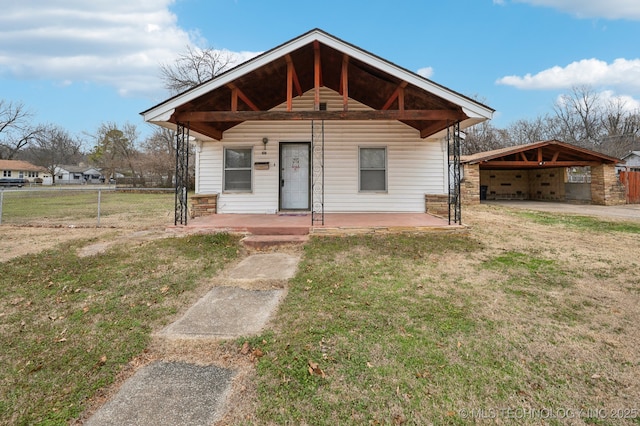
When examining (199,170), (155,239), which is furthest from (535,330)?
(199,170)

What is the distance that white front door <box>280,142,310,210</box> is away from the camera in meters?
8.42

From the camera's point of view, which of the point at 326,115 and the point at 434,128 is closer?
the point at 326,115

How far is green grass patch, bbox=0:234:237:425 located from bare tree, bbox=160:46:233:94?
24911 mm

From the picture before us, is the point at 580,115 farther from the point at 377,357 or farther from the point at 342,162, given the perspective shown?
the point at 377,357

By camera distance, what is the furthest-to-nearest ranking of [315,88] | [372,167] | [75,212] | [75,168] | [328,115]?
[75,168] < [75,212] < [372,167] < [328,115] < [315,88]

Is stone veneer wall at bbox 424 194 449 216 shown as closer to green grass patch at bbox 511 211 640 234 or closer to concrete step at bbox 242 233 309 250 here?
green grass patch at bbox 511 211 640 234

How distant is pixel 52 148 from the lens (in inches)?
1935

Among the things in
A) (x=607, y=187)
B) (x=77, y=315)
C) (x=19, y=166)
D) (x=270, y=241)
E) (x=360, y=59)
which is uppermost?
(x=19, y=166)

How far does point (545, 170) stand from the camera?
61.6 feet

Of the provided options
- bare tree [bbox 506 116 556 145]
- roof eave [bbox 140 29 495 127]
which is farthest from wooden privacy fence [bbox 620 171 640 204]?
bare tree [bbox 506 116 556 145]

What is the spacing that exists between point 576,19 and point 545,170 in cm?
1329

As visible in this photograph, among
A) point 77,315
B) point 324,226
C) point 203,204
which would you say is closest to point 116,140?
point 203,204

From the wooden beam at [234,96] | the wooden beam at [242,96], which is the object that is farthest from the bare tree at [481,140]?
the wooden beam at [234,96]

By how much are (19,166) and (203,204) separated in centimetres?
6488
